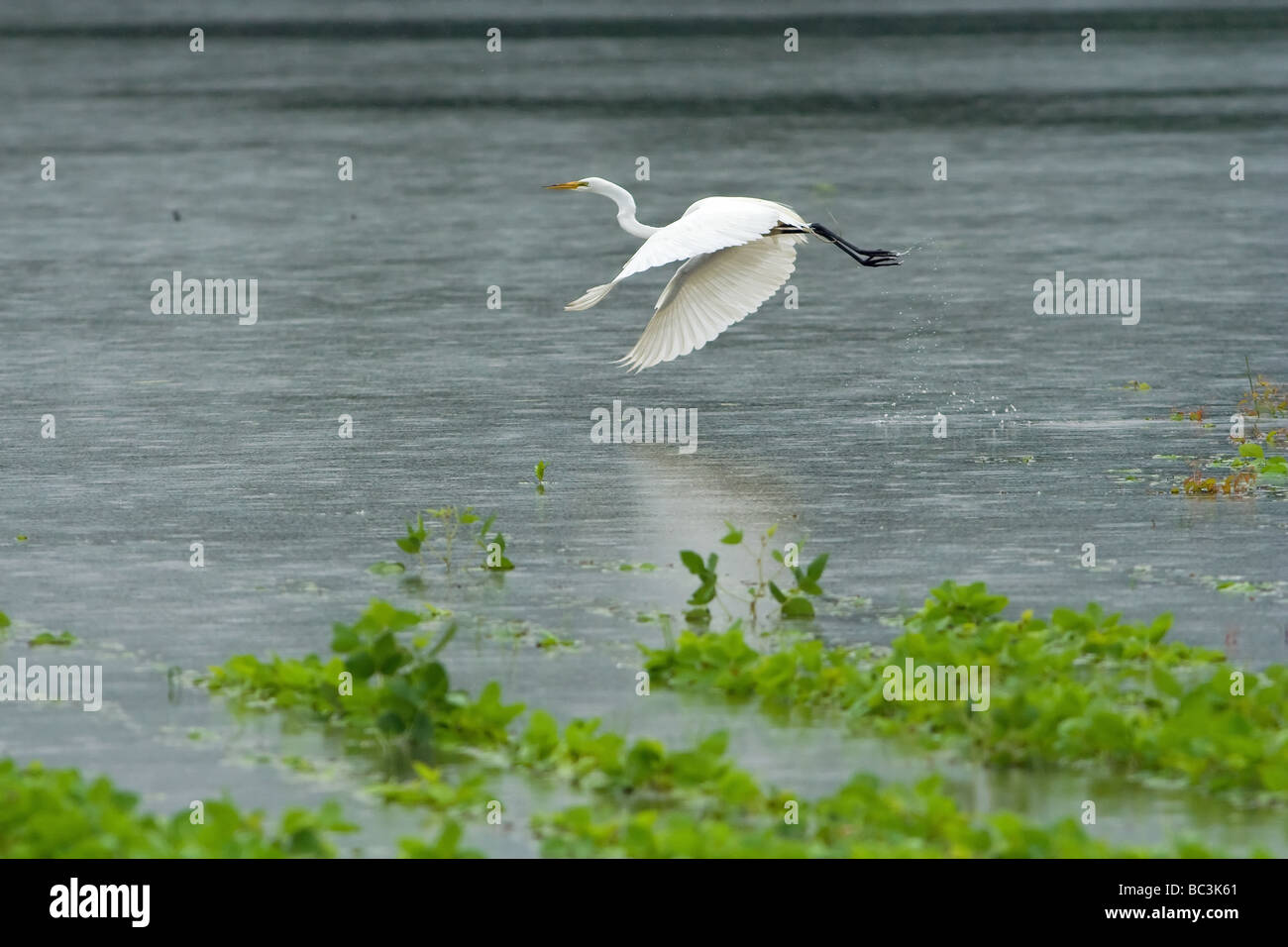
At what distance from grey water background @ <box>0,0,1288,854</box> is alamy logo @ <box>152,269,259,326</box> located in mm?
139

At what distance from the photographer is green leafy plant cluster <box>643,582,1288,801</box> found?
20.2ft

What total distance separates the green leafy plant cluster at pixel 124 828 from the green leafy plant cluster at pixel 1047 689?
1.83m

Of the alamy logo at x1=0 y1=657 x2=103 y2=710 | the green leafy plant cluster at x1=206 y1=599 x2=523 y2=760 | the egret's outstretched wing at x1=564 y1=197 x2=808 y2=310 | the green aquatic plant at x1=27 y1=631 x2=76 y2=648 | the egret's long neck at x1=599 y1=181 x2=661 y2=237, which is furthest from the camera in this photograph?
the egret's long neck at x1=599 y1=181 x2=661 y2=237

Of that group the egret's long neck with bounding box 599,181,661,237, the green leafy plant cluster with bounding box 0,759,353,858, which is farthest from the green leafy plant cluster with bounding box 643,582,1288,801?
the egret's long neck with bounding box 599,181,661,237

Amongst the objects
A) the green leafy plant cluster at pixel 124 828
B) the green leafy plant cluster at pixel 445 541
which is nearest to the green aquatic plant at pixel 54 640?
the green leafy plant cluster at pixel 445 541

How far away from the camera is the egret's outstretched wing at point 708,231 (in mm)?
10266

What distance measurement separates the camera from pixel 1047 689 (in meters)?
6.51

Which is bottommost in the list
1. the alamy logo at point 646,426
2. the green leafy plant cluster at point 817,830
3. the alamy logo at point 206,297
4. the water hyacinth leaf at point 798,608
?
the green leafy plant cluster at point 817,830

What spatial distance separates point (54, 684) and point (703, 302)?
17.7 feet

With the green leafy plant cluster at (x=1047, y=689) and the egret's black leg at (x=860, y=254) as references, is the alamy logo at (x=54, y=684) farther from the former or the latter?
the egret's black leg at (x=860, y=254)
